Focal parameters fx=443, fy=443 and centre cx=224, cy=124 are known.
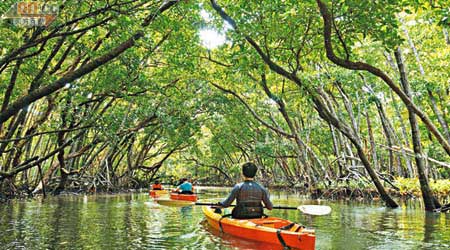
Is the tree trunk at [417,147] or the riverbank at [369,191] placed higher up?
the tree trunk at [417,147]

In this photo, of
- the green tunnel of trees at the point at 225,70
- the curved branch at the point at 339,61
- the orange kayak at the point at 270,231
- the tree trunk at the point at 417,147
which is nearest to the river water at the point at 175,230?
the orange kayak at the point at 270,231

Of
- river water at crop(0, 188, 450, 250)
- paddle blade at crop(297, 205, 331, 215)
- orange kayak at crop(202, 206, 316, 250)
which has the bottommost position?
river water at crop(0, 188, 450, 250)

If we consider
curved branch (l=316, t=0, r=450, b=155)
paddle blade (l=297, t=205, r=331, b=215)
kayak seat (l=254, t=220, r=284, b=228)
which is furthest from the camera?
paddle blade (l=297, t=205, r=331, b=215)

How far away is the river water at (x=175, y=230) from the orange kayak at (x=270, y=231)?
0.60 ft

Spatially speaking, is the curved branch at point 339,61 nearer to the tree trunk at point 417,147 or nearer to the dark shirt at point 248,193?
the tree trunk at point 417,147

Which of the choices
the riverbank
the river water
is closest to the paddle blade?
the river water

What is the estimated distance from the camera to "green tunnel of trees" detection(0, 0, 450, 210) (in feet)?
28.2

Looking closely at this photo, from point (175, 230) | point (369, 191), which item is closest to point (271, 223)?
point (175, 230)

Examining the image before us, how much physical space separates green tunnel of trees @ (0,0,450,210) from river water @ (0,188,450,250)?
1644 mm

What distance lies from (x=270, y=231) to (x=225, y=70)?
10938 mm

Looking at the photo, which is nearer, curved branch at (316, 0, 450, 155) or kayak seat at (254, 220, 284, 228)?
curved branch at (316, 0, 450, 155)

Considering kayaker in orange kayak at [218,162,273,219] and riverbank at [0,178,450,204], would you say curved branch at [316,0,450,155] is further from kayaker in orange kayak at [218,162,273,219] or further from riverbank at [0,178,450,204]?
riverbank at [0,178,450,204]

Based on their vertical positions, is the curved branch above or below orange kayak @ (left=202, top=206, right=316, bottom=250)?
above

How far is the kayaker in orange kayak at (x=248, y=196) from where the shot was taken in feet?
28.2
